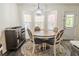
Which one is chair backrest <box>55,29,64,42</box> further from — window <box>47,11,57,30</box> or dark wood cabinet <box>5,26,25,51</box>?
dark wood cabinet <box>5,26,25,51</box>

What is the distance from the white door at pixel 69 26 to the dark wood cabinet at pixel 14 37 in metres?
0.53

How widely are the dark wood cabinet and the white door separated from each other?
528mm

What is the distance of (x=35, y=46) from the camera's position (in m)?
1.25

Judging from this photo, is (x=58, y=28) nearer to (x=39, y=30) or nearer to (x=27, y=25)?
(x=39, y=30)

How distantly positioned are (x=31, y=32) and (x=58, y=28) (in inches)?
13.1

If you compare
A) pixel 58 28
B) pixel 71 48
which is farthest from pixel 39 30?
pixel 71 48

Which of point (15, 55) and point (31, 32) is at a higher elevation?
point (31, 32)

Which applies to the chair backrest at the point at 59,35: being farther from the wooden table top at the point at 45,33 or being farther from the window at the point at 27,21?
the window at the point at 27,21

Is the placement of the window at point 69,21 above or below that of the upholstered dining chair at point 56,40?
above

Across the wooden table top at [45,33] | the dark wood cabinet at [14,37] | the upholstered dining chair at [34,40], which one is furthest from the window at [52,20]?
the dark wood cabinet at [14,37]

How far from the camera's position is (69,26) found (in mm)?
1155

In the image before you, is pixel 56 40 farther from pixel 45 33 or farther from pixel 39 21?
pixel 39 21

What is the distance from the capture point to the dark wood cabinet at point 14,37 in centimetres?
118

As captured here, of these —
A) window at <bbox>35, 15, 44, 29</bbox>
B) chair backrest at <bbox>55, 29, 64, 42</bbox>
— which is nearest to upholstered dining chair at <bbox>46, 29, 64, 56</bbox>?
chair backrest at <bbox>55, 29, 64, 42</bbox>
